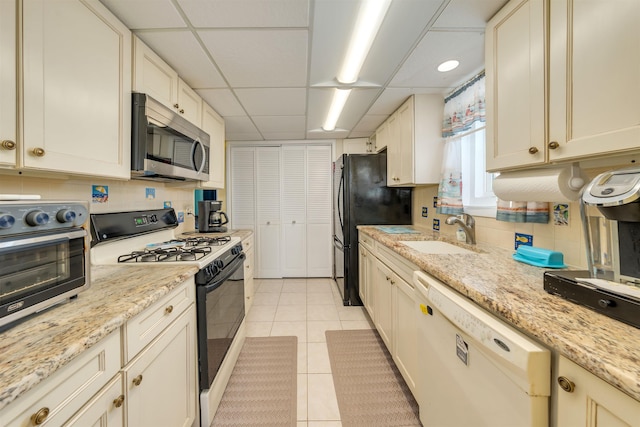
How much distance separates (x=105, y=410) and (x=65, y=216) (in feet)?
1.99

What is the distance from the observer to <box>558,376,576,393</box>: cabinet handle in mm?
583

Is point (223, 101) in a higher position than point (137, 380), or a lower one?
higher

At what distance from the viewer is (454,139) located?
6.52 ft

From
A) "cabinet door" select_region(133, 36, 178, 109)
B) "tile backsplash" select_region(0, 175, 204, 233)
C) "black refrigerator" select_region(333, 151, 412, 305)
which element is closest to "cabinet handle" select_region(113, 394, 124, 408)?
"tile backsplash" select_region(0, 175, 204, 233)

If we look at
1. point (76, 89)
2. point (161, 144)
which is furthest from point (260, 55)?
point (76, 89)

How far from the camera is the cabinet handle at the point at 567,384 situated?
0.58 metres

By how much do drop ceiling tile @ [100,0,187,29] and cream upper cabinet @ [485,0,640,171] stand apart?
1607 millimetres

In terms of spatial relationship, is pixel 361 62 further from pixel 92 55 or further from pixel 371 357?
pixel 371 357

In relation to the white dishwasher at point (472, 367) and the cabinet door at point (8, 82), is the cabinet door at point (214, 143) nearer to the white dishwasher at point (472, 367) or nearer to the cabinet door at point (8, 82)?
the cabinet door at point (8, 82)

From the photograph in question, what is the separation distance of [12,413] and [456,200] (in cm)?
228

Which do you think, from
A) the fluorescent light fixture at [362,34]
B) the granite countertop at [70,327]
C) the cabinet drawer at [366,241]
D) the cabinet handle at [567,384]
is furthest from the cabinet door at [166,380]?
the fluorescent light fixture at [362,34]

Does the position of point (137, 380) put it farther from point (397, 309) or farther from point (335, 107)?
point (335, 107)

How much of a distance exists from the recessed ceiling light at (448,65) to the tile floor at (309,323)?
226 cm

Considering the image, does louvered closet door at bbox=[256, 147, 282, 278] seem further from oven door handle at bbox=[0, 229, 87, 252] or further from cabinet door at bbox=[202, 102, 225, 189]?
oven door handle at bbox=[0, 229, 87, 252]
